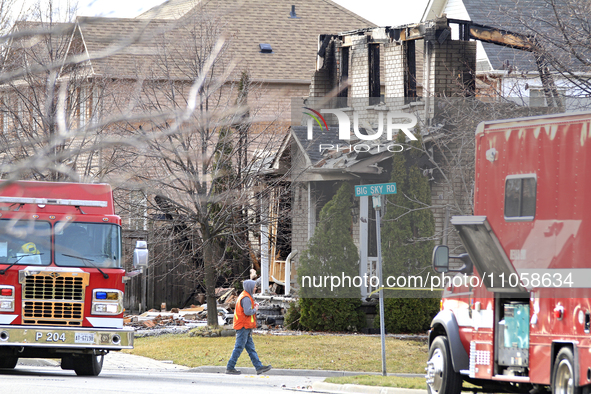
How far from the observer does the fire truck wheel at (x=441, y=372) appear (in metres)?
10.0

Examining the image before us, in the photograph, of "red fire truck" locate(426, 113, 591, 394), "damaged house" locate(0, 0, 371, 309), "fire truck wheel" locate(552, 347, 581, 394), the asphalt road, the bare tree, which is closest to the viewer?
"fire truck wheel" locate(552, 347, 581, 394)

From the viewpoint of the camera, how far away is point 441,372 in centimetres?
1021

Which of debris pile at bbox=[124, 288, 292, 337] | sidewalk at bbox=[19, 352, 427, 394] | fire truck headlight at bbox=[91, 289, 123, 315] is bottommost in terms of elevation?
sidewalk at bbox=[19, 352, 427, 394]

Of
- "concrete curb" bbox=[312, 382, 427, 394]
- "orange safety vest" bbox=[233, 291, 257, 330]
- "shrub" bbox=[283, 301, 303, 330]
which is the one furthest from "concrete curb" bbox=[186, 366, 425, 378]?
"shrub" bbox=[283, 301, 303, 330]

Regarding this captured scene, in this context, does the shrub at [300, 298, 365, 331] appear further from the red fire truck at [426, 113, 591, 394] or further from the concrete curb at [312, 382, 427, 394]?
the red fire truck at [426, 113, 591, 394]

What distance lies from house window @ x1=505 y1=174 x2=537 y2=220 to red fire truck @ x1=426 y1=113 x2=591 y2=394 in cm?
1

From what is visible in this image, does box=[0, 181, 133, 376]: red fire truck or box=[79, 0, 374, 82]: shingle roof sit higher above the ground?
box=[79, 0, 374, 82]: shingle roof

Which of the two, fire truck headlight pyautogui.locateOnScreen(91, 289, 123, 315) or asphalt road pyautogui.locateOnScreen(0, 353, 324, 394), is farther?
fire truck headlight pyautogui.locateOnScreen(91, 289, 123, 315)

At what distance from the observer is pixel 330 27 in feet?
116

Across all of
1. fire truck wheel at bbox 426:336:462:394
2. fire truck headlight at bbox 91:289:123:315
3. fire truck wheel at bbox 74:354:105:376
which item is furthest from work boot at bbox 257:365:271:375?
fire truck wheel at bbox 426:336:462:394

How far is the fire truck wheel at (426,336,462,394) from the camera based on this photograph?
1003cm

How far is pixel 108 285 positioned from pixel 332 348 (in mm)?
5471

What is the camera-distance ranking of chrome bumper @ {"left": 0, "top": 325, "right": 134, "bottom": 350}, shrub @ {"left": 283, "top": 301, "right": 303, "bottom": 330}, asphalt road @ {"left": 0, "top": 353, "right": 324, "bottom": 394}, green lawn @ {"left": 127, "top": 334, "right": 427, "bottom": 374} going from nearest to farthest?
1. asphalt road @ {"left": 0, "top": 353, "right": 324, "bottom": 394}
2. chrome bumper @ {"left": 0, "top": 325, "right": 134, "bottom": 350}
3. green lawn @ {"left": 127, "top": 334, "right": 427, "bottom": 374}
4. shrub @ {"left": 283, "top": 301, "right": 303, "bottom": 330}

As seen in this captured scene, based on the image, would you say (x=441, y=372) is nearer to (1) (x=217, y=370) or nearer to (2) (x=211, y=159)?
(1) (x=217, y=370)
